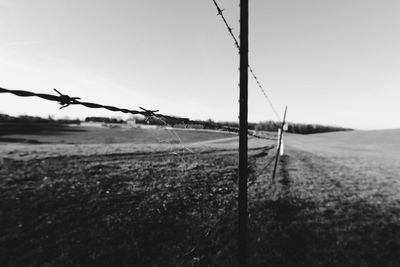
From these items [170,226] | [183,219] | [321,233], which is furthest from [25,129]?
[321,233]

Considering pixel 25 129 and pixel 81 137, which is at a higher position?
pixel 25 129

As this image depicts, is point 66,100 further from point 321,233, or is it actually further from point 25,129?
point 25,129

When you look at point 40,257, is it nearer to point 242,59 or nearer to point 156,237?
point 156,237

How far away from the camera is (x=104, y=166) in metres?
14.2

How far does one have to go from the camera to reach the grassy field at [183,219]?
18.9 feet

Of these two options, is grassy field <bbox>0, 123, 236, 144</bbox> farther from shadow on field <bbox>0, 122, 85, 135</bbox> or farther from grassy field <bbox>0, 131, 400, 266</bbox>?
grassy field <bbox>0, 131, 400, 266</bbox>

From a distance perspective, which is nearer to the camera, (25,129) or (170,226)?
(170,226)

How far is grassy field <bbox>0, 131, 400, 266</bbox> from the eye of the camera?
5.77 metres

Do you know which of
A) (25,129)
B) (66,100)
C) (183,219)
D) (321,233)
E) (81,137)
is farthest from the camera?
(25,129)

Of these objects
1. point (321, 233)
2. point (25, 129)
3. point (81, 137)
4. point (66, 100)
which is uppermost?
point (66, 100)

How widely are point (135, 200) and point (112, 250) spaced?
10.1 feet

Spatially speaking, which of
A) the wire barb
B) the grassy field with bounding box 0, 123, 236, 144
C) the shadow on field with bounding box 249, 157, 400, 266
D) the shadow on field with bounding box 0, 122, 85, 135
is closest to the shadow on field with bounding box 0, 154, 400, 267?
the shadow on field with bounding box 249, 157, 400, 266

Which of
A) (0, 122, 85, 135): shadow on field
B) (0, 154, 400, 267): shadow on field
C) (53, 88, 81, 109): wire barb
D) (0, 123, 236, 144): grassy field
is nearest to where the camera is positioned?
(53, 88, 81, 109): wire barb

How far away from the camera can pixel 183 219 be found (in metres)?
7.59
